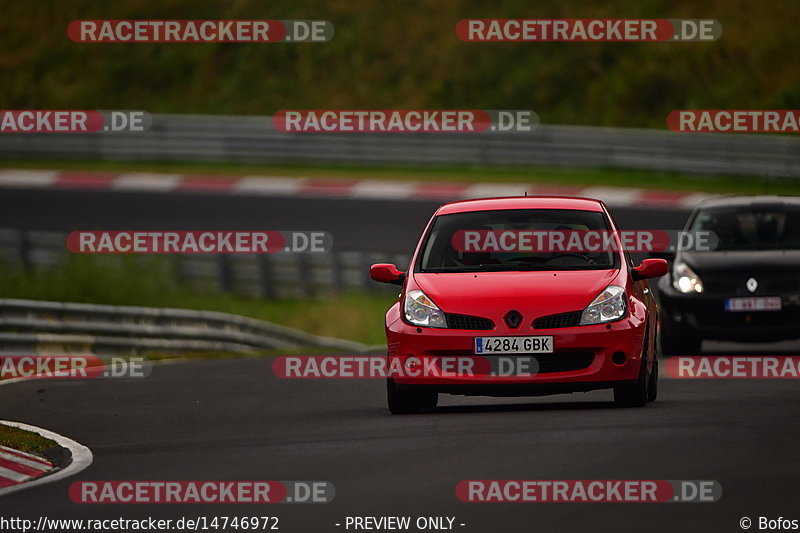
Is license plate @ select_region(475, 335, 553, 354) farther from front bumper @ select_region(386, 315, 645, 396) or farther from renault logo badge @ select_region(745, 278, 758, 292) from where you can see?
renault logo badge @ select_region(745, 278, 758, 292)

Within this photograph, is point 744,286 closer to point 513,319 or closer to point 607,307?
point 607,307

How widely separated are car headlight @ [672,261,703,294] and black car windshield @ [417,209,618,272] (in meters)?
3.37

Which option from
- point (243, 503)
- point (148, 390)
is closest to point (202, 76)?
point (148, 390)

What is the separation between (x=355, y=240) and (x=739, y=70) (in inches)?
521

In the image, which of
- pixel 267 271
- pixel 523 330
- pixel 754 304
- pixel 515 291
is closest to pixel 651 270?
pixel 515 291

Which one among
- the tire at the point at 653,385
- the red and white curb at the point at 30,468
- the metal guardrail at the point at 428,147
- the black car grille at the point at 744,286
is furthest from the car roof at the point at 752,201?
the metal guardrail at the point at 428,147

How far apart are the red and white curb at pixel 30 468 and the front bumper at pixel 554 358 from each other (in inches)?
89.7

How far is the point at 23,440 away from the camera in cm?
1098

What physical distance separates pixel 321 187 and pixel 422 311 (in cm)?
2274

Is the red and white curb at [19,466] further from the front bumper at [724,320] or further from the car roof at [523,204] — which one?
the front bumper at [724,320]

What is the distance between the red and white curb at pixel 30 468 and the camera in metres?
9.25

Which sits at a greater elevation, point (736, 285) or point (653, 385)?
point (736, 285)

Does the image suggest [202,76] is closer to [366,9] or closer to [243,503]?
[366,9]

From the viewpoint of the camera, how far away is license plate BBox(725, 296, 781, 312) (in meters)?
15.3
